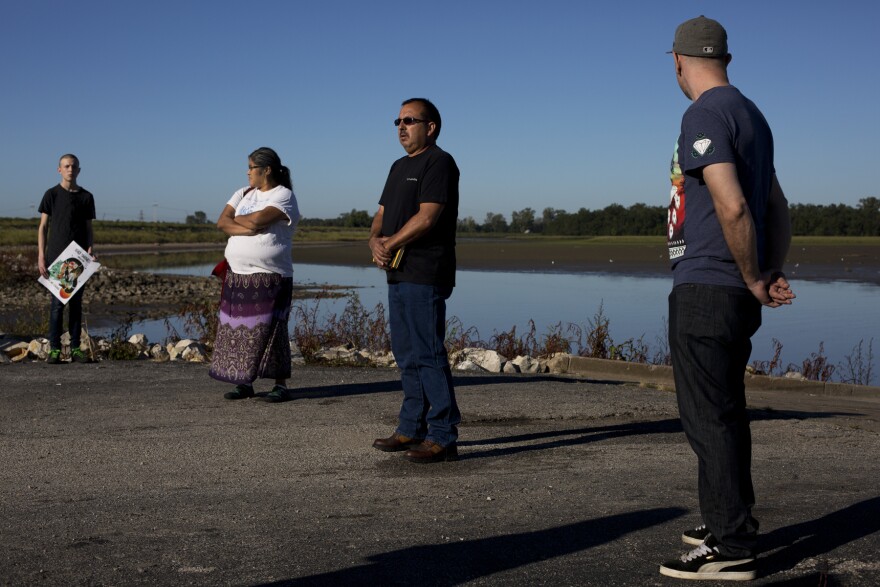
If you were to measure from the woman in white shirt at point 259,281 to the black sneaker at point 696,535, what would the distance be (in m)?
4.65

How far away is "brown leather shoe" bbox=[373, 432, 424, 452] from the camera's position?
6.48m

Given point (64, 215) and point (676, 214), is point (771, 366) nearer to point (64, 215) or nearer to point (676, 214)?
point (64, 215)

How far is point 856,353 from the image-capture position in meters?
16.6

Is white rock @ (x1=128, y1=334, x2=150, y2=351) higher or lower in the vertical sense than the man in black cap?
lower

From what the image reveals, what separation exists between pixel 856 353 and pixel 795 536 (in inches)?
513

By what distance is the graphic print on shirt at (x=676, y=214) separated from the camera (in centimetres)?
421

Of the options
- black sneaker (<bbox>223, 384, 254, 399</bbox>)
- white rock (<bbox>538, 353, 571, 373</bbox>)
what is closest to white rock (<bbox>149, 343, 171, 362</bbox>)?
black sneaker (<bbox>223, 384, 254, 399</bbox>)

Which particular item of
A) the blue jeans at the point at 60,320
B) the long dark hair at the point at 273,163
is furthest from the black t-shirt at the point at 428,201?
the blue jeans at the point at 60,320

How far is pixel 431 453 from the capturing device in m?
6.18

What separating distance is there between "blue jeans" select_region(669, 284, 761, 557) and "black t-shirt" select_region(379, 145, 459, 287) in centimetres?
233

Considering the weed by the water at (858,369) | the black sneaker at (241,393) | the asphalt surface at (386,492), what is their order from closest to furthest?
the asphalt surface at (386,492) → the black sneaker at (241,393) → the weed by the water at (858,369)

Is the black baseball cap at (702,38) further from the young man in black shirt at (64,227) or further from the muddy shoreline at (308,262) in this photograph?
the muddy shoreline at (308,262)

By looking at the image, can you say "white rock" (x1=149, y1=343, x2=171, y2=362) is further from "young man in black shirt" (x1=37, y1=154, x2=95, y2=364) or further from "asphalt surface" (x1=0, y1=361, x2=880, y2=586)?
"asphalt surface" (x1=0, y1=361, x2=880, y2=586)

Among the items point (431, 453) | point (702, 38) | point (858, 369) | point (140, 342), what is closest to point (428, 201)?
point (431, 453)
